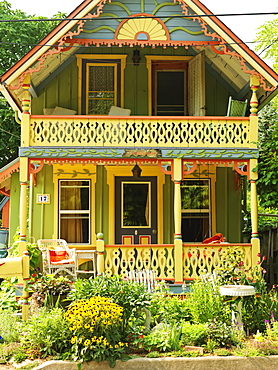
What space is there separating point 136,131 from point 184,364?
6450 mm

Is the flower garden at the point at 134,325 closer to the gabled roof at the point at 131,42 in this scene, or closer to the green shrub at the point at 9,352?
the green shrub at the point at 9,352

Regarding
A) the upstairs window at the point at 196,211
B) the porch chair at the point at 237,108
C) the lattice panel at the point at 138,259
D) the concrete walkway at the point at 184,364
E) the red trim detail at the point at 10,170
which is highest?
the porch chair at the point at 237,108

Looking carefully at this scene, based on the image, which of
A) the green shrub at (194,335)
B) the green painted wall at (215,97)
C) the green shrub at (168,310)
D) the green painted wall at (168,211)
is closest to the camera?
the green shrub at (194,335)

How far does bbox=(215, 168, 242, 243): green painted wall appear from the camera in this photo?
54.8ft

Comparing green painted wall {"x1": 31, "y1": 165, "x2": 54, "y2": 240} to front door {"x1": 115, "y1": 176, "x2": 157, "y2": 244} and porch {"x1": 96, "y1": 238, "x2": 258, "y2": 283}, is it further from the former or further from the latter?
porch {"x1": 96, "y1": 238, "x2": 258, "y2": 283}

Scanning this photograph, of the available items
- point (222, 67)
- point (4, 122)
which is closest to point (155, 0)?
point (222, 67)

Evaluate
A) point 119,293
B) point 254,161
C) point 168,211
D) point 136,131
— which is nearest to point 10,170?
point 136,131

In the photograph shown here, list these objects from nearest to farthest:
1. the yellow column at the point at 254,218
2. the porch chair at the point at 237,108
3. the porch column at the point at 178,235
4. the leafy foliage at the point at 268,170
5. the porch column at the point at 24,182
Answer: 1. the porch column at the point at 24,182
2. the porch column at the point at 178,235
3. the yellow column at the point at 254,218
4. the leafy foliage at the point at 268,170
5. the porch chair at the point at 237,108

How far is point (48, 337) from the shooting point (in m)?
10.0

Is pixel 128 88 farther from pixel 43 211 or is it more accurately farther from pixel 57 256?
pixel 57 256

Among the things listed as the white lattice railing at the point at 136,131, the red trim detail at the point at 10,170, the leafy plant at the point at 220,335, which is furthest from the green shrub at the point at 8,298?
the leafy plant at the point at 220,335

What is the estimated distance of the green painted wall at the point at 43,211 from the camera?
53.4ft

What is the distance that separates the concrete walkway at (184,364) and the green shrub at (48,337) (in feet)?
1.55

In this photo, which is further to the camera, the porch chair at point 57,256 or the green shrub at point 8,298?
the porch chair at point 57,256
